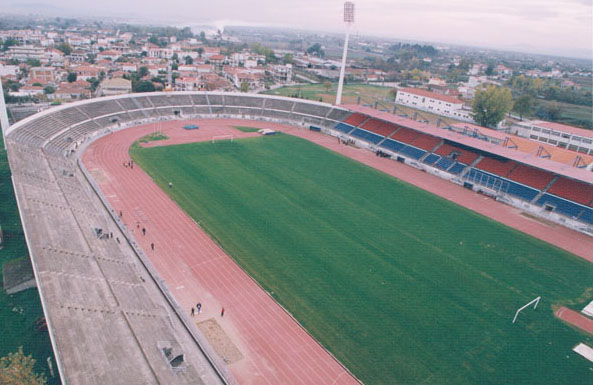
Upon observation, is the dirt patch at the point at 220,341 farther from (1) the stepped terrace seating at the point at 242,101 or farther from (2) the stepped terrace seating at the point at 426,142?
(1) the stepped terrace seating at the point at 242,101

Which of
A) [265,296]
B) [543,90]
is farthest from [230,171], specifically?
[543,90]

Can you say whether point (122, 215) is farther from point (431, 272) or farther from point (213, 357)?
point (431, 272)

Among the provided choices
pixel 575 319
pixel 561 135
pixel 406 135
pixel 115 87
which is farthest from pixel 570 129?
pixel 115 87

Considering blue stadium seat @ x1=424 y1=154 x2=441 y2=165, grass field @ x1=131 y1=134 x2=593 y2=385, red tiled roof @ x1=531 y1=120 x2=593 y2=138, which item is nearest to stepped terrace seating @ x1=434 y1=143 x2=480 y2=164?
blue stadium seat @ x1=424 y1=154 x2=441 y2=165

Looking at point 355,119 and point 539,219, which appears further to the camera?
point 355,119

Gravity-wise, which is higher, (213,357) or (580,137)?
(580,137)

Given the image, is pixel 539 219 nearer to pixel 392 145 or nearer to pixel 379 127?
pixel 392 145
